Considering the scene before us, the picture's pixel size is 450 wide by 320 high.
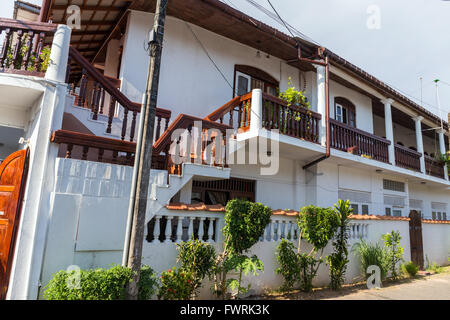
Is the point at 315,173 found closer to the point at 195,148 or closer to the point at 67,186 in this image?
the point at 195,148

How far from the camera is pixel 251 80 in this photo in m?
9.47

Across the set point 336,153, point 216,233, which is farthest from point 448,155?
point 216,233

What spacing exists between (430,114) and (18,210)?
1569cm

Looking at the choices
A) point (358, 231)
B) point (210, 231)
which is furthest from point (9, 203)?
point (358, 231)

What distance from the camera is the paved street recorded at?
6012 mm

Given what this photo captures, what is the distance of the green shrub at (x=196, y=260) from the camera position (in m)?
4.45

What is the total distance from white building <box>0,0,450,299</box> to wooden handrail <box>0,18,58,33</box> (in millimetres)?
23

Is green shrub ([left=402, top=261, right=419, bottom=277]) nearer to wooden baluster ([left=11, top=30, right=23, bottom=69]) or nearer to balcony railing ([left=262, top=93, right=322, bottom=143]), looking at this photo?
balcony railing ([left=262, top=93, right=322, bottom=143])

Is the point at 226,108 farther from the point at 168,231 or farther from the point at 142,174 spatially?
the point at 142,174

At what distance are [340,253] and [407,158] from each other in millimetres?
7540

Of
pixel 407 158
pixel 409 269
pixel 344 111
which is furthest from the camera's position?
pixel 407 158

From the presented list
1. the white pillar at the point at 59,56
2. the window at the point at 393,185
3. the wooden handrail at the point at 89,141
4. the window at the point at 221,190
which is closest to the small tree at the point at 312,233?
the window at the point at 221,190

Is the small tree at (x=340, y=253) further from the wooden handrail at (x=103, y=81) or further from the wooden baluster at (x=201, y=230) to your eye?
the wooden handrail at (x=103, y=81)

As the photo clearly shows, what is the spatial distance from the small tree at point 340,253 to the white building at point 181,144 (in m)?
0.35
